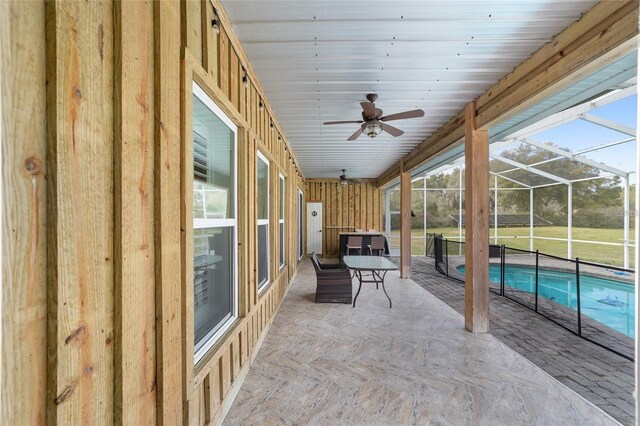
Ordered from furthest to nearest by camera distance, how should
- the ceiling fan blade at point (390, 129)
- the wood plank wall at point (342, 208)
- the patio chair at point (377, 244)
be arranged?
1. the wood plank wall at point (342, 208)
2. the patio chair at point (377, 244)
3. the ceiling fan blade at point (390, 129)

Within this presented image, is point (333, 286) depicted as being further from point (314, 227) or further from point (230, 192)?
point (314, 227)

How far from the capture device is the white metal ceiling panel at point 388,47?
189cm

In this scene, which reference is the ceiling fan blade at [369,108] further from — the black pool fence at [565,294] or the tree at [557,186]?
the tree at [557,186]

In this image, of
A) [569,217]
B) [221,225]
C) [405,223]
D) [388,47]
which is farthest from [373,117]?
[569,217]

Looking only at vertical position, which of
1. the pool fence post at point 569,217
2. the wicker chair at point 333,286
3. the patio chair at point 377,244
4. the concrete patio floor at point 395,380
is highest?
the pool fence post at point 569,217

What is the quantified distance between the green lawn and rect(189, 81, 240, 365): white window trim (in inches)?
359

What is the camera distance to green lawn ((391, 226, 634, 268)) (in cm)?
856

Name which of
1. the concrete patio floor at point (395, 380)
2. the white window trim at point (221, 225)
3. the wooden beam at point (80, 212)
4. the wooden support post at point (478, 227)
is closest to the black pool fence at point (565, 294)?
the wooden support post at point (478, 227)

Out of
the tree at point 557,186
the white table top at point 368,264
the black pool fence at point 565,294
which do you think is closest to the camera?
the black pool fence at point 565,294

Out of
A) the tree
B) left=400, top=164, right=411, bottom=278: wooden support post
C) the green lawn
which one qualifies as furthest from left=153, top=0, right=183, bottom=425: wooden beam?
the green lawn

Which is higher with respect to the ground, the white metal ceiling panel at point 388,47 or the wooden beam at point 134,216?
the white metal ceiling panel at point 388,47

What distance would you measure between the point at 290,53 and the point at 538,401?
3.65 metres

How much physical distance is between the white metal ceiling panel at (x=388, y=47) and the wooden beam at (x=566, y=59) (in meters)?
0.08

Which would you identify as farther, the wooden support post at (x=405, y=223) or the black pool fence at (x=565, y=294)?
the wooden support post at (x=405, y=223)
